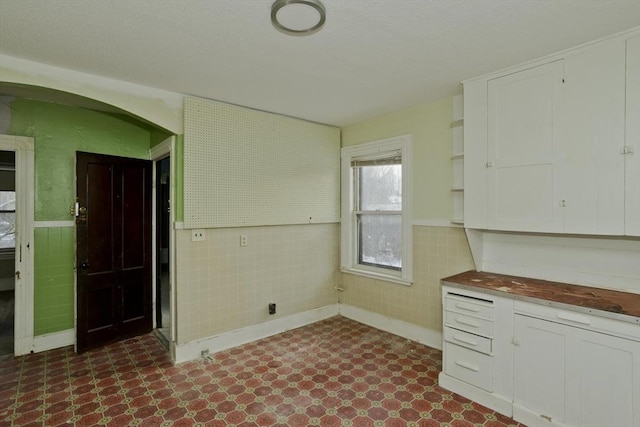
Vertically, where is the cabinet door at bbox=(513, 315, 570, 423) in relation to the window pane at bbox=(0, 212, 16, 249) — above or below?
below

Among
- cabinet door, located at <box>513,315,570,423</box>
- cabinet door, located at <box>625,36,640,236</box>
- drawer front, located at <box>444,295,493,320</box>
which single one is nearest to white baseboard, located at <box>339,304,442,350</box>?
drawer front, located at <box>444,295,493,320</box>

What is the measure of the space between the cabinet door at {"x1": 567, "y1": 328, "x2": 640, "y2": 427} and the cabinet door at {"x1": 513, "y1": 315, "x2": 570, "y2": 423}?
0.20 ft

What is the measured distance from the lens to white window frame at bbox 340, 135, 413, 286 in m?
3.53

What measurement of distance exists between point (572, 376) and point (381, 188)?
2.48m

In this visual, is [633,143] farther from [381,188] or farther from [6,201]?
[6,201]

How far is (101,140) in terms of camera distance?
11.6 feet

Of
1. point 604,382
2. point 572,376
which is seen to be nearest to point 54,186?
point 572,376

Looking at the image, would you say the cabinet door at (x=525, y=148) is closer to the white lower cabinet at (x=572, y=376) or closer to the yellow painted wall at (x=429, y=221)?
the yellow painted wall at (x=429, y=221)

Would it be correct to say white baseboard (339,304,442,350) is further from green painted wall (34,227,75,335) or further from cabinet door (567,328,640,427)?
green painted wall (34,227,75,335)

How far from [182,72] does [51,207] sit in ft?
6.84

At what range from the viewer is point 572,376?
1.97 metres

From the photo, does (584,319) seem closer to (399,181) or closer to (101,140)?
(399,181)

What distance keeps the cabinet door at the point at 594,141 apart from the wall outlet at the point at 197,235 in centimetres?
298

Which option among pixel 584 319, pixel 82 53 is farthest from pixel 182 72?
pixel 584 319
